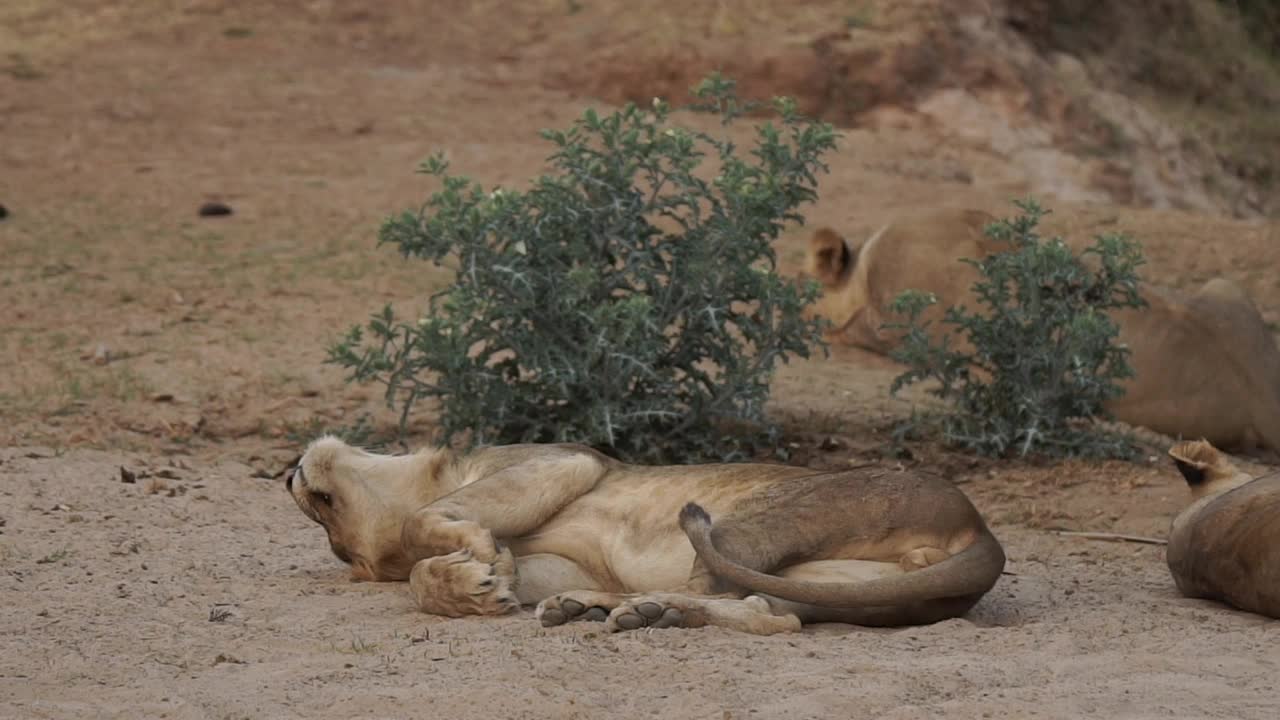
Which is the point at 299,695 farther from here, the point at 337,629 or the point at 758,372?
the point at 758,372

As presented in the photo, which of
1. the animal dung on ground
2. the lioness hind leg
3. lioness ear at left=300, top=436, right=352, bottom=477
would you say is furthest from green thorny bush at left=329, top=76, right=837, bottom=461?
the animal dung on ground

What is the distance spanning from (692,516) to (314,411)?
3.57m

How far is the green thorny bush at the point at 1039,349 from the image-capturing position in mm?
7312

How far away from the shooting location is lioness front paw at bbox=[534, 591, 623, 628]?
458 cm

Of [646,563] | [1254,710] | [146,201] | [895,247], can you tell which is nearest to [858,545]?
[646,563]

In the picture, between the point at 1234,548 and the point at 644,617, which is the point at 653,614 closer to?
the point at 644,617

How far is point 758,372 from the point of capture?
7.34 m

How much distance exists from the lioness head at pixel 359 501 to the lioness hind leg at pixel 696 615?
3.29ft

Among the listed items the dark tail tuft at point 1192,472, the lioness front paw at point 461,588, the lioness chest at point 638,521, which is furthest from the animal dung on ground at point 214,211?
the dark tail tuft at point 1192,472

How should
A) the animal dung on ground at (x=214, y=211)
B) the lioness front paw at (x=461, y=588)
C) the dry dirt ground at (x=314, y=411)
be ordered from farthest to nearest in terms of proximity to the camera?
the animal dung on ground at (x=214, y=211) < the lioness front paw at (x=461, y=588) < the dry dirt ground at (x=314, y=411)

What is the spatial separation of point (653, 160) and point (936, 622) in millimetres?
2904

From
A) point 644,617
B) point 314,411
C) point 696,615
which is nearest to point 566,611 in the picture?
point 644,617

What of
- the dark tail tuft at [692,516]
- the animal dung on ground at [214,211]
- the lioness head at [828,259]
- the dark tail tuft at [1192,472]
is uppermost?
the dark tail tuft at [692,516]

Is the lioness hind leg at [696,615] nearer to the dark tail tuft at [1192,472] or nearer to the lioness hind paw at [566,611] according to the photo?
the lioness hind paw at [566,611]
